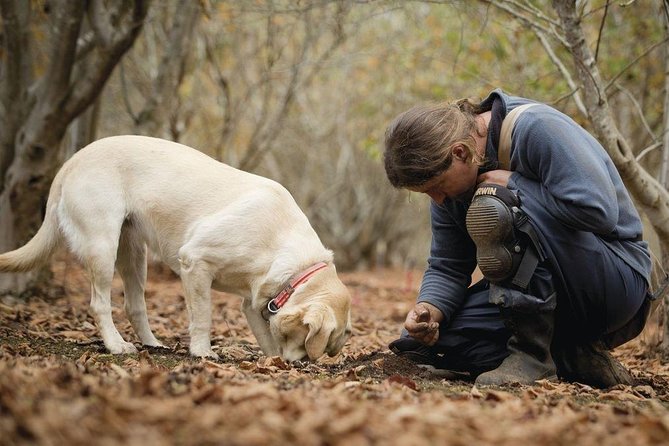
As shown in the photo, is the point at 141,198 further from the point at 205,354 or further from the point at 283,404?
the point at 283,404

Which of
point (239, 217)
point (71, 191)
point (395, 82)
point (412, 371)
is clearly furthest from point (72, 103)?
point (395, 82)

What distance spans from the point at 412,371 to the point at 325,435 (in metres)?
2.07

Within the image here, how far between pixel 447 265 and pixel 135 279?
2145mm

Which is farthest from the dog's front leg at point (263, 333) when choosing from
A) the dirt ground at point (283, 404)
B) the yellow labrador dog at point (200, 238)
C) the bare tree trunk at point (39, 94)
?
the bare tree trunk at point (39, 94)

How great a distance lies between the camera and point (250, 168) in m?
11.8

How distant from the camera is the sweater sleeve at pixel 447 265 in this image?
4.24 metres

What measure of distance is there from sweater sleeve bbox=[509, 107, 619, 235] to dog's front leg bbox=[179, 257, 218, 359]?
1.95 meters

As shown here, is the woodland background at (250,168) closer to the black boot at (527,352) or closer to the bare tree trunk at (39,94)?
the bare tree trunk at (39,94)

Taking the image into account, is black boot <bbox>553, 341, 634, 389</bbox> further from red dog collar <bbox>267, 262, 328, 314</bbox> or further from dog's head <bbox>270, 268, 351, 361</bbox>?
red dog collar <bbox>267, 262, 328, 314</bbox>

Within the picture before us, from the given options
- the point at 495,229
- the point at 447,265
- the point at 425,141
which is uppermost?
the point at 425,141

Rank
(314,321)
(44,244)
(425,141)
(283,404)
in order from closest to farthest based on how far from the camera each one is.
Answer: (283,404) → (425,141) → (314,321) → (44,244)

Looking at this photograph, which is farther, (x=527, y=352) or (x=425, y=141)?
(x=527, y=352)

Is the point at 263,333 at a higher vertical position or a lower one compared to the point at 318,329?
lower

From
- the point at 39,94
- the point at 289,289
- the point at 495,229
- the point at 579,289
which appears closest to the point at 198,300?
the point at 289,289
